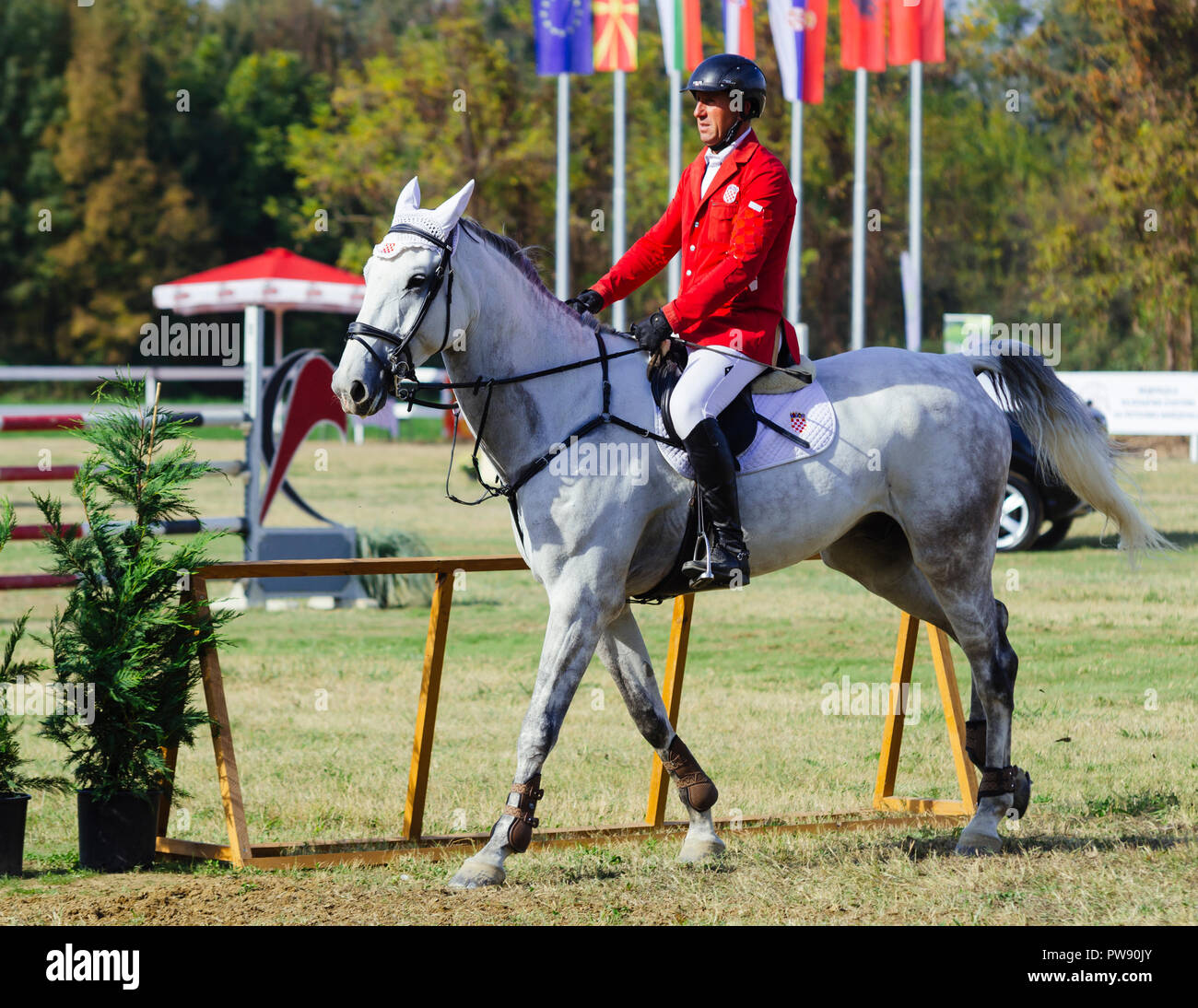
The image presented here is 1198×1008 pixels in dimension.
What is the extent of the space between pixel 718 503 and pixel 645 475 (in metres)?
0.28

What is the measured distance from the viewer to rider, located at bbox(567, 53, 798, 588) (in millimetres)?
5750

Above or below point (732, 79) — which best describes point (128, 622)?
below

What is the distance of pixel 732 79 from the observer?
5949mm

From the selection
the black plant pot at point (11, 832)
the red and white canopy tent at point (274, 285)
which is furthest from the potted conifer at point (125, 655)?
the red and white canopy tent at point (274, 285)

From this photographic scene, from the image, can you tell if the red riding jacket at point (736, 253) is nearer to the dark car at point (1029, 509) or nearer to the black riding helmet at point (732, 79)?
the black riding helmet at point (732, 79)

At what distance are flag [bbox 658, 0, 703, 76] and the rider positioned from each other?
21568 millimetres

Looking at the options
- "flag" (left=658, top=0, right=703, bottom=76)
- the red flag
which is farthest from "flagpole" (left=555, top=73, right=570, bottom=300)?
the red flag

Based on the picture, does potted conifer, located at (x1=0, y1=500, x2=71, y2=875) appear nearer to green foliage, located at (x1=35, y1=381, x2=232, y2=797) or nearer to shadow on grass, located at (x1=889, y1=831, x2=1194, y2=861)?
green foliage, located at (x1=35, y1=381, x2=232, y2=797)

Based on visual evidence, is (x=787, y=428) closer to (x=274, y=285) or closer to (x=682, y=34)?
(x=274, y=285)

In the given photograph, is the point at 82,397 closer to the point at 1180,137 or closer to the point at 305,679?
the point at 1180,137

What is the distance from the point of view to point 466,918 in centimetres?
508

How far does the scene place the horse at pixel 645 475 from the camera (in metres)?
5.53

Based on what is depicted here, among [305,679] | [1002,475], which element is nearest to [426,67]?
[305,679]

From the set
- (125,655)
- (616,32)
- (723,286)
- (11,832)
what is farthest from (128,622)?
(616,32)
